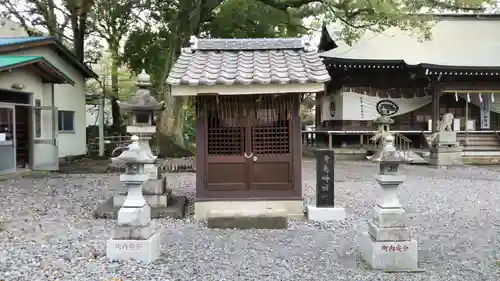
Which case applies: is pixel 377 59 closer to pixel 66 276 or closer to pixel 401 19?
pixel 401 19

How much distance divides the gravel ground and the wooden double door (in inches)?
34.0

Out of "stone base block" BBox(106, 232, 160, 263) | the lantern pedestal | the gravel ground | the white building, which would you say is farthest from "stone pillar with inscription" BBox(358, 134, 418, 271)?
the white building

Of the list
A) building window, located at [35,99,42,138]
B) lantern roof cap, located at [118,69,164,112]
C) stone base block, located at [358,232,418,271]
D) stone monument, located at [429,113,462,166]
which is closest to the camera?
stone base block, located at [358,232,418,271]

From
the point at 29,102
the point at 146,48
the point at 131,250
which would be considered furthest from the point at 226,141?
the point at 146,48

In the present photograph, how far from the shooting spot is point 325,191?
7508mm

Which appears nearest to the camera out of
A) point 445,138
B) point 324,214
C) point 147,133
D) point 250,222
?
point 250,222

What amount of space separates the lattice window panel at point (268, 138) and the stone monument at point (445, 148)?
10.8 m

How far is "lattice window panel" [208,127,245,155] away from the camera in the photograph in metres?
7.39

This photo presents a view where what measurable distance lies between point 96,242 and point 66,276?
135 cm

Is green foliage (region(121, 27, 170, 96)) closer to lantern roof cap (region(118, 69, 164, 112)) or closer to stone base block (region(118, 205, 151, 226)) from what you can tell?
lantern roof cap (region(118, 69, 164, 112))

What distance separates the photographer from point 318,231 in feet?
22.0

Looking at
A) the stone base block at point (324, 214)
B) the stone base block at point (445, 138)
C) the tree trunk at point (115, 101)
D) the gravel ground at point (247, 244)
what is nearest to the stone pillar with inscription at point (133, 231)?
the gravel ground at point (247, 244)

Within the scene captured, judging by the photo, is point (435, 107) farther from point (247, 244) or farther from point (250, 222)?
point (247, 244)

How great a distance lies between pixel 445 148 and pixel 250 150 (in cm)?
1154
